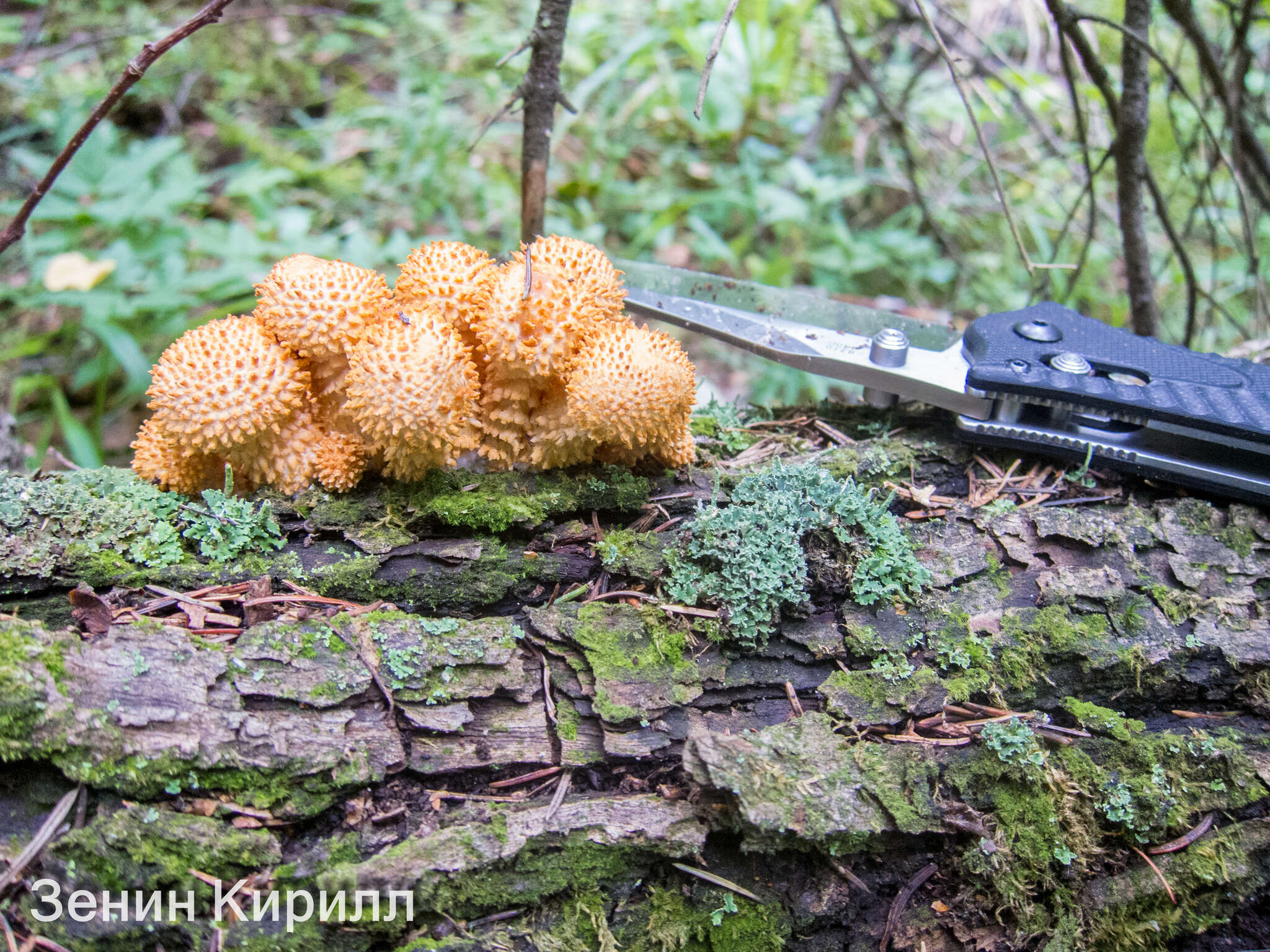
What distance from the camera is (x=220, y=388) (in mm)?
2201

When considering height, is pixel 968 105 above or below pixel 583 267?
above

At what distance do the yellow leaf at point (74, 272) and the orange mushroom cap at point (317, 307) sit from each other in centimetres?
257

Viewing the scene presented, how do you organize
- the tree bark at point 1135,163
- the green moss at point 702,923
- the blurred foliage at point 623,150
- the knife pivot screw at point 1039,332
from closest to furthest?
the green moss at point 702,923, the knife pivot screw at point 1039,332, the tree bark at point 1135,163, the blurred foliage at point 623,150

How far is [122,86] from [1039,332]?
295cm

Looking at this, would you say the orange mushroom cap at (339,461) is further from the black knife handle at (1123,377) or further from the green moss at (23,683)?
the black knife handle at (1123,377)

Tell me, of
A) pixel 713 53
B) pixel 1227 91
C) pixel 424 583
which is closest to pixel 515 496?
pixel 424 583

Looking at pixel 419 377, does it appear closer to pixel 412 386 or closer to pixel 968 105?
pixel 412 386

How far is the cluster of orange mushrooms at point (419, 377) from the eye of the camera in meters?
2.21

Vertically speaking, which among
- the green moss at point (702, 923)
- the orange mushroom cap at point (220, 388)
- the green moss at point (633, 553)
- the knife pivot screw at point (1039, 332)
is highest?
the knife pivot screw at point (1039, 332)

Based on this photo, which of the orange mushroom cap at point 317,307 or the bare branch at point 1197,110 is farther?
the bare branch at point 1197,110

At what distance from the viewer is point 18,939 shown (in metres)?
Answer: 1.70

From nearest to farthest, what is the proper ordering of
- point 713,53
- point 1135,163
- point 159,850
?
point 159,850 → point 713,53 → point 1135,163

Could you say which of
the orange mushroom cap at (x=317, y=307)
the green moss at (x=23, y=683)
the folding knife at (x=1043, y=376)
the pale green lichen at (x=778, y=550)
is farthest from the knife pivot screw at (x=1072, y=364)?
the green moss at (x=23, y=683)

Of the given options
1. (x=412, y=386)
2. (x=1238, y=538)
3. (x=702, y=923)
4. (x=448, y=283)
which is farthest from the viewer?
(x=1238, y=538)
